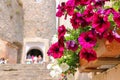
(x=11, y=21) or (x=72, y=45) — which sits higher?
(x=11, y=21)

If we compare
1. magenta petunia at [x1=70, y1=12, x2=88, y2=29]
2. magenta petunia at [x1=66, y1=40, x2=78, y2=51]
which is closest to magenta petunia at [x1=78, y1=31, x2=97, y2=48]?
magenta petunia at [x1=70, y1=12, x2=88, y2=29]

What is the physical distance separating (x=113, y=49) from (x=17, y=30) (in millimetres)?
17701

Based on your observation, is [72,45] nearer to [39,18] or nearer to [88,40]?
[88,40]

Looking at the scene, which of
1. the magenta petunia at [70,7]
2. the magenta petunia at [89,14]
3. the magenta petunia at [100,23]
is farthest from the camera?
the magenta petunia at [70,7]

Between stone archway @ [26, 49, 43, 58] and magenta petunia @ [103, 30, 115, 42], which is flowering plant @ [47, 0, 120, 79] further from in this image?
stone archway @ [26, 49, 43, 58]

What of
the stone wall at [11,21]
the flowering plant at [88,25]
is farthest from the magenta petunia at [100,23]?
the stone wall at [11,21]

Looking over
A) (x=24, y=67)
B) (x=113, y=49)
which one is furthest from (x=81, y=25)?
(x=24, y=67)

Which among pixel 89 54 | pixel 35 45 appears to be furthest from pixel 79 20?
pixel 35 45

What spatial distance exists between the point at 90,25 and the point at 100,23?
169mm

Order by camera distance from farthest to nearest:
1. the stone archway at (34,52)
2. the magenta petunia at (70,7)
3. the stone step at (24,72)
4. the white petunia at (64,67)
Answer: the stone archway at (34,52), the stone step at (24,72), the white petunia at (64,67), the magenta petunia at (70,7)

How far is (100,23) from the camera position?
4.61ft

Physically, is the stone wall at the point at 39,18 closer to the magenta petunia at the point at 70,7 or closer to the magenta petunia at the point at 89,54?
the magenta petunia at the point at 70,7

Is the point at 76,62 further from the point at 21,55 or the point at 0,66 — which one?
the point at 21,55

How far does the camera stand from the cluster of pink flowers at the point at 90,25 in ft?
4.61
